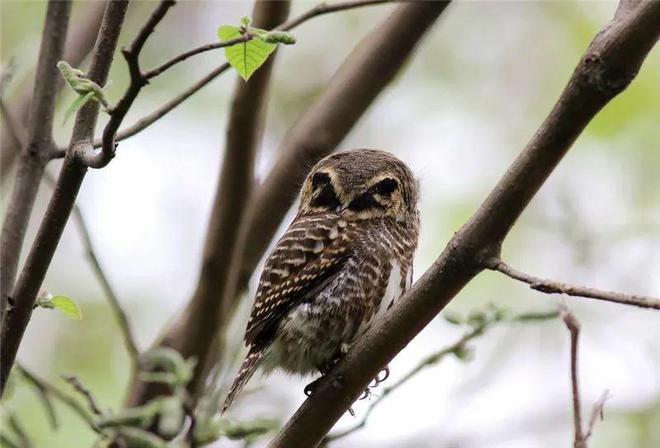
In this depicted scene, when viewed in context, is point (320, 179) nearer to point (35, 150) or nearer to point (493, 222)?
point (35, 150)

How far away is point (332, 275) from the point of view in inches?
158

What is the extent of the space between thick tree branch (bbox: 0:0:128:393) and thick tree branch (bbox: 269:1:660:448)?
744 mm

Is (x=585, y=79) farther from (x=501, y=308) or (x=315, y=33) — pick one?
(x=315, y=33)

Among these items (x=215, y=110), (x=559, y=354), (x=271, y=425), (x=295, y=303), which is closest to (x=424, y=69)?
(x=215, y=110)

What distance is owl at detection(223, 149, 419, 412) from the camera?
3.89 m

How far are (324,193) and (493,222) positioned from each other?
1867 mm

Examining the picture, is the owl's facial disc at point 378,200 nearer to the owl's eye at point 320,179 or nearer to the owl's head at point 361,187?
the owl's head at point 361,187

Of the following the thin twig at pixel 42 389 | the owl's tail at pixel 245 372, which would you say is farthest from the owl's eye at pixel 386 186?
the thin twig at pixel 42 389

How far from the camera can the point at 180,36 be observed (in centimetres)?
860

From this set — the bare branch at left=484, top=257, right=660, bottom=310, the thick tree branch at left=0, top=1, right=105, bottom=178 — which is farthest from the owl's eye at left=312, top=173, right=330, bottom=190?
the bare branch at left=484, top=257, right=660, bottom=310

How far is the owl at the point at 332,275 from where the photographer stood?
12.8 ft

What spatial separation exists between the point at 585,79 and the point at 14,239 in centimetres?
164

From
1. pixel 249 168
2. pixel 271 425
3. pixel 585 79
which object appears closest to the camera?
pixel 585 79

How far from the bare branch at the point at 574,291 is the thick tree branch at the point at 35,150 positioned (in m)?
1.28
